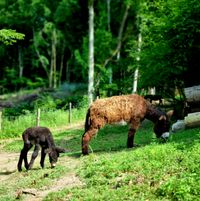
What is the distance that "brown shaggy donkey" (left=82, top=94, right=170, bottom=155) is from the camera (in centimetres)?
1562

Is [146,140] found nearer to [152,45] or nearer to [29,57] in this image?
[152,45]

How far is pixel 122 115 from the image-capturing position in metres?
15.9

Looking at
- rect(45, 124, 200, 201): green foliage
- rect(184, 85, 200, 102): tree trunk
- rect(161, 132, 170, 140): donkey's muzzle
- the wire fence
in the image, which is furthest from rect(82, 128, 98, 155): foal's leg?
the wire fence

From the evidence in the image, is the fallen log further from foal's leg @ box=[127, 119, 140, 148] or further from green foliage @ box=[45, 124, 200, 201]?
green foliage @ box=[45, 124, 200, 201]

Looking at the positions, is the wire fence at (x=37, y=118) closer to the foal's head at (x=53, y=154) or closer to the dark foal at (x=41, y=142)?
the dark foal at (x=41, y=142)

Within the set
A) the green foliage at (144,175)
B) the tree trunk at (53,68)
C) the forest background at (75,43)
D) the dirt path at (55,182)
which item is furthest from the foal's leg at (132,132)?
the tree trunk at (53,68)

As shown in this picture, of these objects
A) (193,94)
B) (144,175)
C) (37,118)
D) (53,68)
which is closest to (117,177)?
(144,175)

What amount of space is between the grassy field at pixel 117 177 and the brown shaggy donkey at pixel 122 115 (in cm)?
80

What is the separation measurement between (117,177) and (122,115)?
3.97 meters

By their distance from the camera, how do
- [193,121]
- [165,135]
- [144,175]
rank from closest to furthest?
1. [144,175]
2. [165,135]
3. [193,121]

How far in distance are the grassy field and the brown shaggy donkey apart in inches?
31.3

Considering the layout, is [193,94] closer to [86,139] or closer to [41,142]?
[86,139]

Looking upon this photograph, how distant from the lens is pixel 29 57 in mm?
60312

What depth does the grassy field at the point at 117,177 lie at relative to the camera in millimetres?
11031
